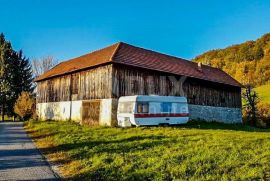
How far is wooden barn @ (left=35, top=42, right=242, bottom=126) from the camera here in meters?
28.2

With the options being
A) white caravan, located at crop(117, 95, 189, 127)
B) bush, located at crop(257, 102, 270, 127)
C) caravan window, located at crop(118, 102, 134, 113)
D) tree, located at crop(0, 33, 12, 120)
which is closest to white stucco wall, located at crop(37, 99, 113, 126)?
caravan window, located at crop(118, 102, 134, 113)

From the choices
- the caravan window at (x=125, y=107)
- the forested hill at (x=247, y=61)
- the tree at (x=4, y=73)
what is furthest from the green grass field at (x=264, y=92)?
the tree at (x=4, y=73)

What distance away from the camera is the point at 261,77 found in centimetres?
7631

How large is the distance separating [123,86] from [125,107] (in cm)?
391

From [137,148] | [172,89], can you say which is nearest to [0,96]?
[172,89]

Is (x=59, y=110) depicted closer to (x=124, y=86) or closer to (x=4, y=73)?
(x=124, y=86)

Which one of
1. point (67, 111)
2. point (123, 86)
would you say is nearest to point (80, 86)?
point (67, 111)

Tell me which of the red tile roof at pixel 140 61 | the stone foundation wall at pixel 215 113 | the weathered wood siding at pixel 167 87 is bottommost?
the stone foundation wall at pixel 215 113

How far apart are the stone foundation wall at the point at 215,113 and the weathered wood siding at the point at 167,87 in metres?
0.53

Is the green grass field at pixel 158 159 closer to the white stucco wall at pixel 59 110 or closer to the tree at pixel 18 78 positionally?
the white stucco wall at pixel 59 110

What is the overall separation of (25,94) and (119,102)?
22301 mm

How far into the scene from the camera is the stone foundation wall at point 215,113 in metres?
35.2

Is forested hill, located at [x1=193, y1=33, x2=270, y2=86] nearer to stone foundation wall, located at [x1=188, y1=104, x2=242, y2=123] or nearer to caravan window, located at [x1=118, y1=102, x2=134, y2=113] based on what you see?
stone foundation wall, located at [x1=188, y1=104, x2=242, y2=123]

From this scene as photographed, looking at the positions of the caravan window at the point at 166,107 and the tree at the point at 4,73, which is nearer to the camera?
the caravan window at the point at 166,107
